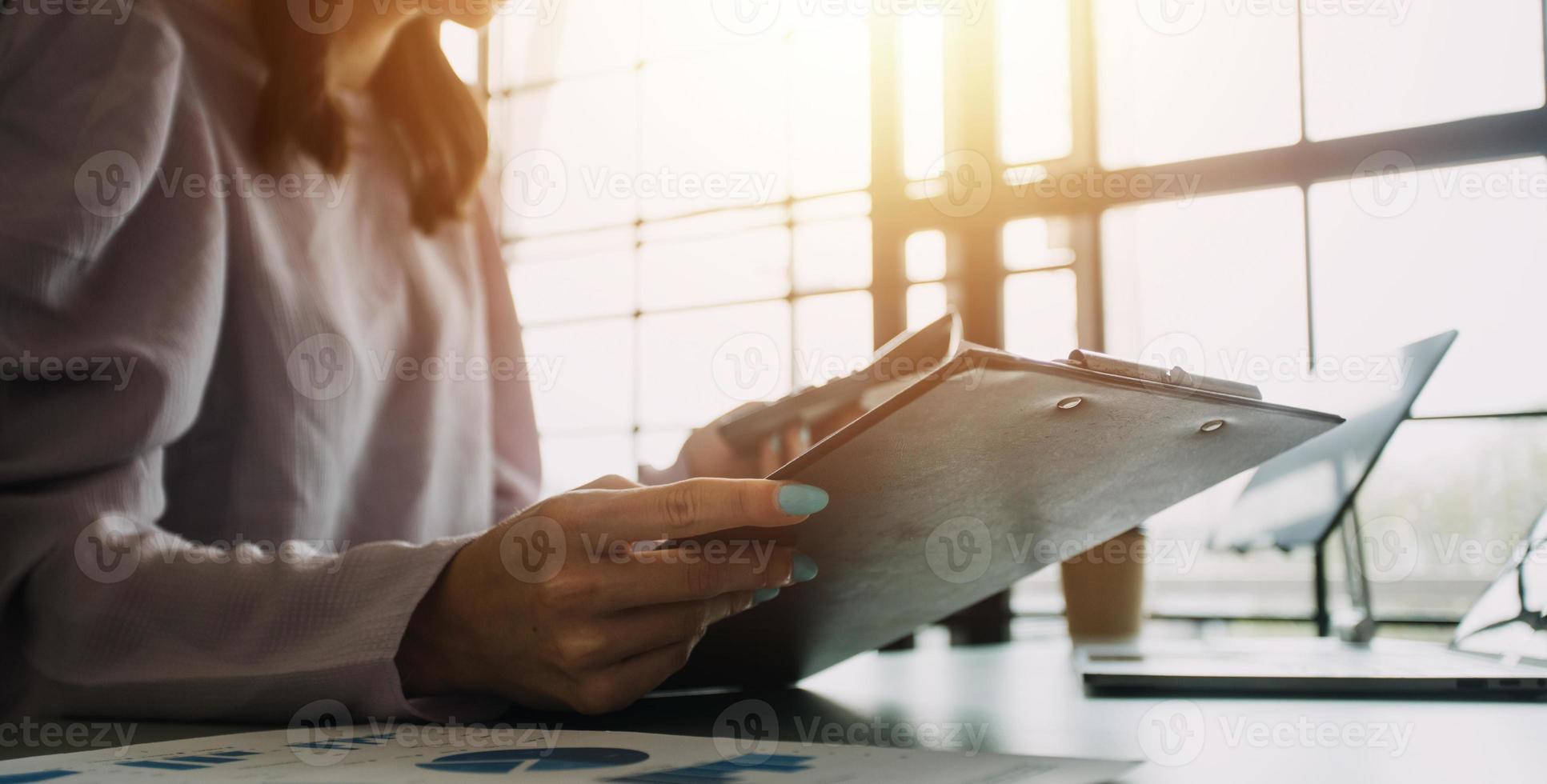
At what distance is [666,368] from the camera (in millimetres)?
2402

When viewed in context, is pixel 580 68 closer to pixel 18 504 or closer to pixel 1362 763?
pixel 18 504

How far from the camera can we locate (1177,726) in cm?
44

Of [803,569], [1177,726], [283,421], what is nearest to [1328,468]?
[1177,726]

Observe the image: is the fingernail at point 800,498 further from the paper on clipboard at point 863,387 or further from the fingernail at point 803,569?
the paper on clipboard at point 863,387

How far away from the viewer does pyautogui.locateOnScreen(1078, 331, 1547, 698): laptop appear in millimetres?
566

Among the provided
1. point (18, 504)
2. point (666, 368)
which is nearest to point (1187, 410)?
point (18, 504)

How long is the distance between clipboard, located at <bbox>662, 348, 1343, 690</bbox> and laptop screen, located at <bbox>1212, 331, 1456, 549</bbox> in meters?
0.34

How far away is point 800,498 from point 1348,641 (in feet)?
2.71

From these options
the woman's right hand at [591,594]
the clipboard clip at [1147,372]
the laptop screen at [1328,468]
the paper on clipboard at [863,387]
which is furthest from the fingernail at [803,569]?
the laptop screen at [1328,468]

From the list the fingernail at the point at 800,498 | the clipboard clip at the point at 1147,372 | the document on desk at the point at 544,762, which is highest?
the clipboard clip at the point at 1147,372

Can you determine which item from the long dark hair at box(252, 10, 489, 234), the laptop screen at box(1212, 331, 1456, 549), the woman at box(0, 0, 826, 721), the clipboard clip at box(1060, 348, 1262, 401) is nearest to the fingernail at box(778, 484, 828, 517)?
the woman at box(0, 0, 826, 721)

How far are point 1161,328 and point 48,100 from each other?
1.61 meters

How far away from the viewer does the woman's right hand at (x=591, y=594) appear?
0.41 metres

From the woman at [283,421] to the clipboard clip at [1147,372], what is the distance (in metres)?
0.11
